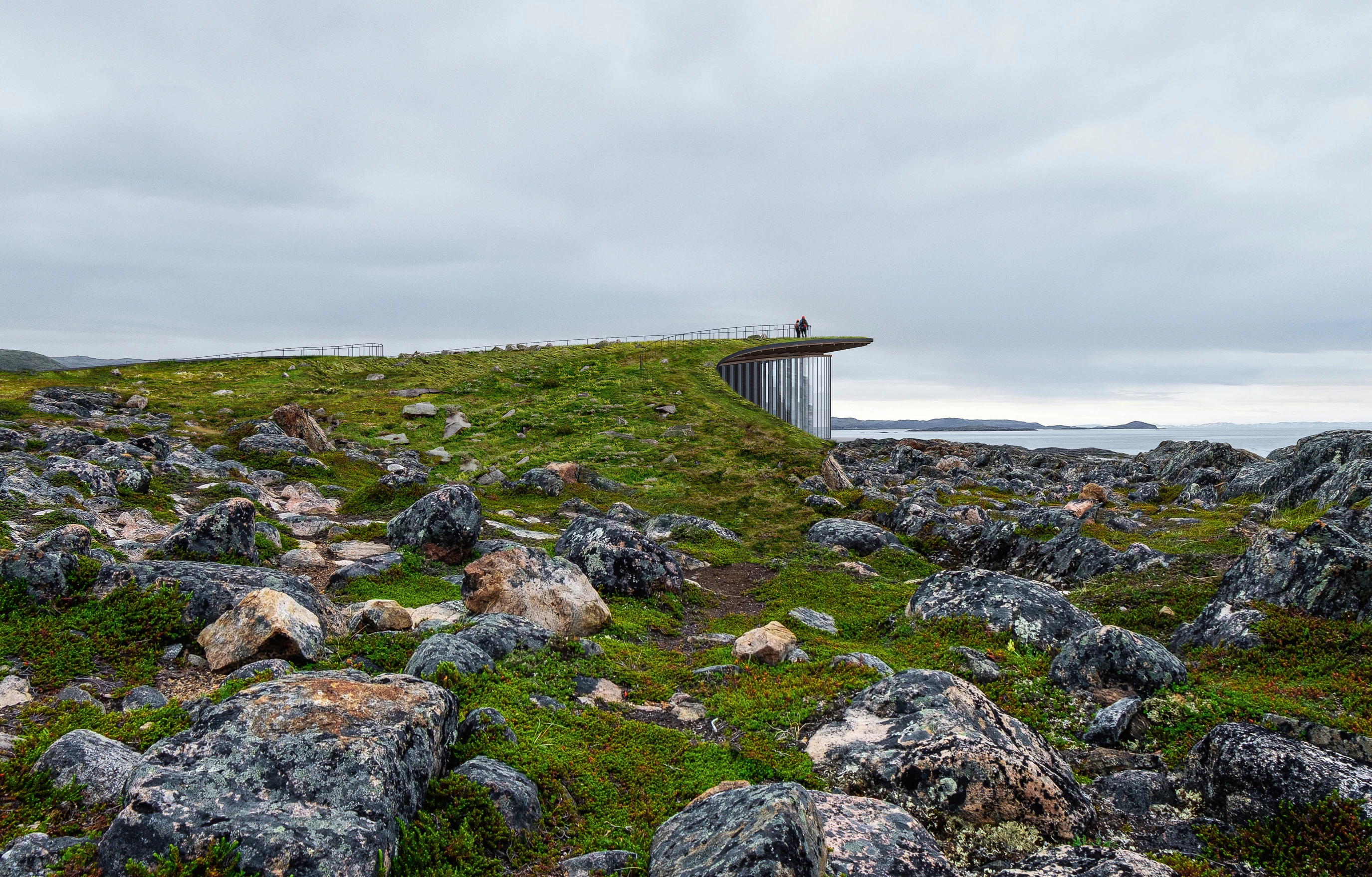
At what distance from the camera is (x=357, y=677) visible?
22.2 feet

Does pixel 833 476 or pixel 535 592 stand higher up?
pixel 833 476

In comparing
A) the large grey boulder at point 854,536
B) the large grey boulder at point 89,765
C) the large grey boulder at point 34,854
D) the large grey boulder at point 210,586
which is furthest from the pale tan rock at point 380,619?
the large grey boulder at point 854,536

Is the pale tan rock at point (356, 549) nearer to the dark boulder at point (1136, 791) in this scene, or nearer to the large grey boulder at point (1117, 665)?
the large grey boulder at point (1117, 665)

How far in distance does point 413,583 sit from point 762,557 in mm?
10966

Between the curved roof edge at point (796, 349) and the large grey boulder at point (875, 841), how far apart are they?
5046 centimetres

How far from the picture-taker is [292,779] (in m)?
5.32

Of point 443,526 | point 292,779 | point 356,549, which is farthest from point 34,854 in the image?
point 356,549

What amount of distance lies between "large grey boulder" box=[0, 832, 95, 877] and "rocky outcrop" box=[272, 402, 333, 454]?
29528 mm

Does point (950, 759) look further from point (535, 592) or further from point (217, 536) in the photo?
point (217, 536)

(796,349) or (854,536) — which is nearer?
(854,536)

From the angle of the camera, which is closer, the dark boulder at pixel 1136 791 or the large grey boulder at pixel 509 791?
the large grey boulder at pixel 509 791

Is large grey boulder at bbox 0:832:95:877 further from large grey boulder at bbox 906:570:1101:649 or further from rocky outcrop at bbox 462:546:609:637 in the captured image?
large grey boulder at bbox 906:570:1101:649

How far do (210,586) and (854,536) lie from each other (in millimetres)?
18049

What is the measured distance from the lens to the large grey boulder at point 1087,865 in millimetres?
5398
